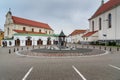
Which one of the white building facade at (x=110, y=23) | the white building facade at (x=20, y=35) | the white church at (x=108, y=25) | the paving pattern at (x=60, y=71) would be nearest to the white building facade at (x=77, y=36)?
the white building facade at (x=20, y=35)

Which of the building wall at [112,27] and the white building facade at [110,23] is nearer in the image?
the building wall at [112,27]

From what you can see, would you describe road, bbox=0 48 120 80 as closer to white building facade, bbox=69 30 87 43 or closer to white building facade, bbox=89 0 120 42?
white building facade, bbox=89 0 120 42

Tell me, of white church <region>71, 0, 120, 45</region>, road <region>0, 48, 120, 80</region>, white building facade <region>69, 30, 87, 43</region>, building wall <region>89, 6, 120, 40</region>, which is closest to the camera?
road <region>0, 48, 120, 80</region>

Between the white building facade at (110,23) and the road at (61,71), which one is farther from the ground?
the white building facade at (110,23)

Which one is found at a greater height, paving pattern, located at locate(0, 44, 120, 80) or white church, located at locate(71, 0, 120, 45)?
white church, located at locate(71, 0, 120, 45)

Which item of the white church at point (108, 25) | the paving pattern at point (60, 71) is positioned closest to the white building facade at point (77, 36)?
the white church at point (108, 25)

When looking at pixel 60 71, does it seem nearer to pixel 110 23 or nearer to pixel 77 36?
pixel 110 23

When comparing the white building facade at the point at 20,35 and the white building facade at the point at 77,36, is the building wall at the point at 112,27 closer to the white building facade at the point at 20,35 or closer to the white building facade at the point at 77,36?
the white building facade at the point at 20,35

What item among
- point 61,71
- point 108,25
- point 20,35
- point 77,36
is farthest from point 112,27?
point 77,36

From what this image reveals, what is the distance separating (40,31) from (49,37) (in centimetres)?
1067

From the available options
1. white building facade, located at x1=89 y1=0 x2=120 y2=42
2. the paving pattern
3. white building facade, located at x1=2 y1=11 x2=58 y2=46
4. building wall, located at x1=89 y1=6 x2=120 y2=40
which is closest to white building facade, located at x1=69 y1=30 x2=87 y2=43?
white building facade, located at x1=2 y1=11 x2=58 y2=46

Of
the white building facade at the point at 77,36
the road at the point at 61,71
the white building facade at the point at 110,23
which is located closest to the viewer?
the road at the point at 61,71

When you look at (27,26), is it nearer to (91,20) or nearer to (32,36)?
(32,36)

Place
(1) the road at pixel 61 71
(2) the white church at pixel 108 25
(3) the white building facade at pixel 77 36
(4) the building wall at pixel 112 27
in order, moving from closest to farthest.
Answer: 1. (1) the road at pixel 61 71
2. (4) the building wall at pixel 112 27
3. (2) the white church at pixel 108 25
4. (3) the white building facade at pixel 77 36
